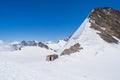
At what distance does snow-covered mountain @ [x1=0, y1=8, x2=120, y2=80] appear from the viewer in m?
19.8

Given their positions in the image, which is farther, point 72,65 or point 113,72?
point 72,65

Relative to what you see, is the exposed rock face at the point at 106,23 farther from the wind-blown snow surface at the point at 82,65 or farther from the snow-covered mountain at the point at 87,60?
the wind-blown snow surface at the point at 82,65

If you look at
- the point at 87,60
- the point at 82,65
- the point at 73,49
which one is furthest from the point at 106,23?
the point at 82,65

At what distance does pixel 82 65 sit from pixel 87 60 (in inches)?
80.3

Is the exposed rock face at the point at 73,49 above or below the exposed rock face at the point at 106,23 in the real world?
below

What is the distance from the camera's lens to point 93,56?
30438mm

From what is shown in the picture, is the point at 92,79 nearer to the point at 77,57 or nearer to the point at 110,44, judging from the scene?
the point at 77,57

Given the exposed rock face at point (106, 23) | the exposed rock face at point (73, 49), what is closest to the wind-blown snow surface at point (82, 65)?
the exposed rock face at point (73, 49)

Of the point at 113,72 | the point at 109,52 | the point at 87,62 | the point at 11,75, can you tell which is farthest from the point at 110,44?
the point at 11,75

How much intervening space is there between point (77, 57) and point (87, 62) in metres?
2.46

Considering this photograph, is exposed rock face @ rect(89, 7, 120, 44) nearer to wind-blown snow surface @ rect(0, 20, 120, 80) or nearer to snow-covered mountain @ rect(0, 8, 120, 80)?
snow-covered mountain @ rect(0, 8, 120, 80)

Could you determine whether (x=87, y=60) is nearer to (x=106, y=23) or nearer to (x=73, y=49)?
(x=73, y=49)

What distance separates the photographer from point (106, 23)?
44969 millimetres

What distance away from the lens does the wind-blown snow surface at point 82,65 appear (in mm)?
19750
